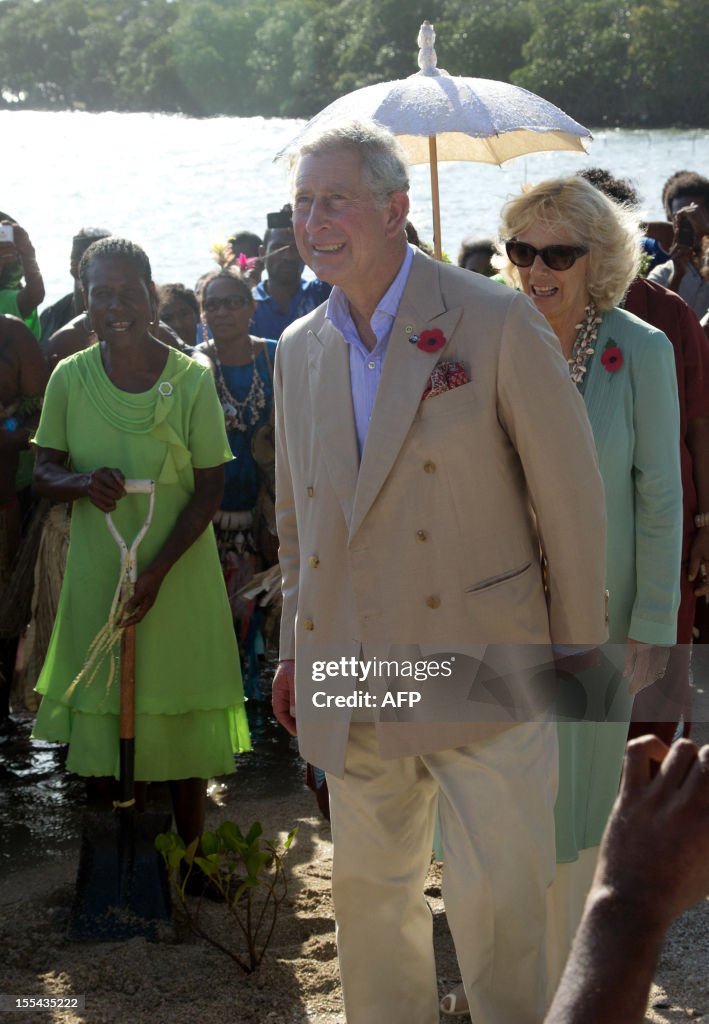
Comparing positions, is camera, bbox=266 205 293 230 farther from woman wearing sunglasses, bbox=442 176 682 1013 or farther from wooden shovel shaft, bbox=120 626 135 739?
woman wearing sunglasses, bbox=442 176 682 1013

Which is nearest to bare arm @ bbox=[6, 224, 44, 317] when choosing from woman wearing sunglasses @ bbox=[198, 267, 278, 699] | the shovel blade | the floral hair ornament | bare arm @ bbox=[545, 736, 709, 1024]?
the floral hair ornament

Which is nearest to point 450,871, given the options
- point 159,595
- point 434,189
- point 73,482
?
point 159,595

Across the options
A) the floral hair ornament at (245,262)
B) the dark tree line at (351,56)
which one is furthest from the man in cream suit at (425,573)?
the dark tree line at (351,56)

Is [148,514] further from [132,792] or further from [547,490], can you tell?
[547,490]

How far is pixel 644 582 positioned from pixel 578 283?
2.78 feet

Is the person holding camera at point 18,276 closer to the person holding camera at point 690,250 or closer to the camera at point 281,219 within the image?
the camera at point 281,219

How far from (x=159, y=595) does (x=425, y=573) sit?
196cm

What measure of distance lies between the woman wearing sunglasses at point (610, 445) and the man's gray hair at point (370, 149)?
2.91ft

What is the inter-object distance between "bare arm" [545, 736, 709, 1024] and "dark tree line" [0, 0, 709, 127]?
18.9 m

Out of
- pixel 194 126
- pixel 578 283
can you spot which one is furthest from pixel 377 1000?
pixel 194 126

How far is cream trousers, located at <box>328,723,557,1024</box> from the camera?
10.2 feet

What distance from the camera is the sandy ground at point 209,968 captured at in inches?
157

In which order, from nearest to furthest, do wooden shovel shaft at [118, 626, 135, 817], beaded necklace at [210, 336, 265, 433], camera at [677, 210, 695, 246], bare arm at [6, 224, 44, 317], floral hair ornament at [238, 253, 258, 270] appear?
wooden shovel shaft at [118, 626, 135, 817] → beaded necklace at [210, 336, 265, 433] → camera at [677, 210, 695, 246] → bare arm at [6, 224, 44, 317] → floral hair ornament at [238, 253, 258, 270]

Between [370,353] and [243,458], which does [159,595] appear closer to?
[243,458]
